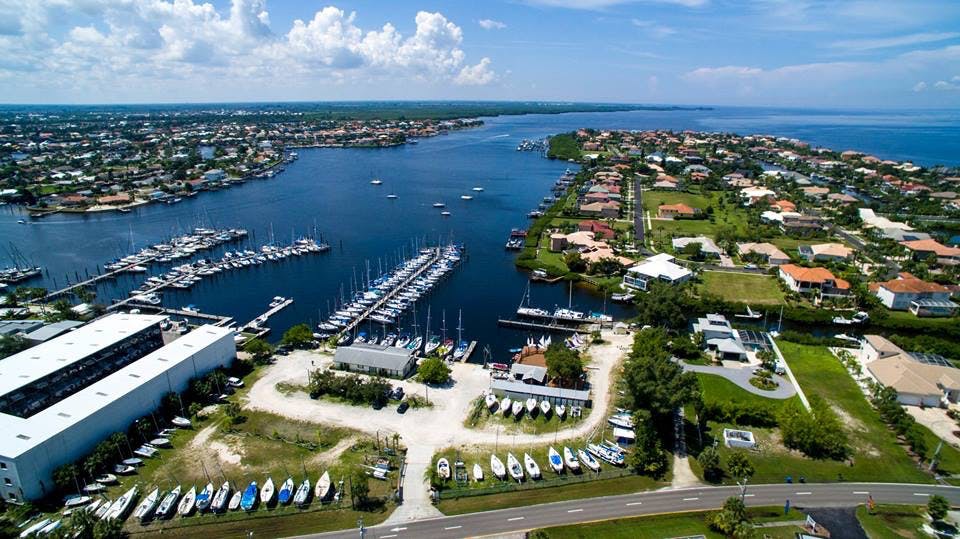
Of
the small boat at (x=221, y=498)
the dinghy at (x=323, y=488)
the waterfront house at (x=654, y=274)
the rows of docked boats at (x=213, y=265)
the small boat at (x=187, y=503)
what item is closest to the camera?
the small boat at (x=187, y=503)

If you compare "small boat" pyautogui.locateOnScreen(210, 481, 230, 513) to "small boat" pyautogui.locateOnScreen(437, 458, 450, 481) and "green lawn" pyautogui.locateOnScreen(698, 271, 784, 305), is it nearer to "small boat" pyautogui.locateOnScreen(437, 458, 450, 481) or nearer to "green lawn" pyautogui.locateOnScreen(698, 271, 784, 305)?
"small boat" pyautogui.locateOnScreen(437, 458, 450, 481)

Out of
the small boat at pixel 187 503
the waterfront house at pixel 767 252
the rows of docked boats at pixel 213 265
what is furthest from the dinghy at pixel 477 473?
the waterfront house at pixel 767 252

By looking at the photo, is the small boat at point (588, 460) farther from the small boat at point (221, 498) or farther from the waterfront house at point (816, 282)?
the waterfront house at point (816, 282)

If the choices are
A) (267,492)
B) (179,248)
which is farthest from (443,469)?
(179,248)

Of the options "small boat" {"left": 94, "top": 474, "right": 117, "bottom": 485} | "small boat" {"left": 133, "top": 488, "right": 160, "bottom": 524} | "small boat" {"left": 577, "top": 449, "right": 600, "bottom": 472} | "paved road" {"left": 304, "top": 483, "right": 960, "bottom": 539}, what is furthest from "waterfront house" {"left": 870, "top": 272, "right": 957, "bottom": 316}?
"small boat" {"left": 94, "top": 474, "right": 117, "bottom": 485}

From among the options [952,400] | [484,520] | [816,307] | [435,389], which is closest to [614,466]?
[484,520]

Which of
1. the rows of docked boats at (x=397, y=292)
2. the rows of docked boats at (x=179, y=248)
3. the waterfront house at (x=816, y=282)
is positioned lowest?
the rows of docked boats at (x=397, y=292)
